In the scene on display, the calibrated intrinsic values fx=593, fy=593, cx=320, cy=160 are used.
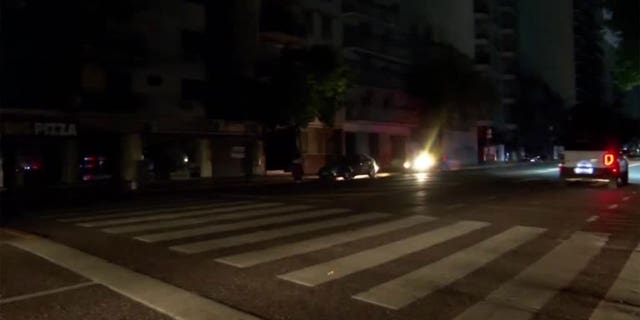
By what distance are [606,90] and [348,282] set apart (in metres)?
122

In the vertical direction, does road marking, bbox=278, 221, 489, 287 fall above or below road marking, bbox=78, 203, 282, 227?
below

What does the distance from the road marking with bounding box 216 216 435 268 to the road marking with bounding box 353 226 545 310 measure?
6.48 feet

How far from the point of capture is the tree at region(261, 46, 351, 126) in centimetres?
3397

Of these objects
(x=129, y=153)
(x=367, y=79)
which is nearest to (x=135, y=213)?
(x=129, y=153)

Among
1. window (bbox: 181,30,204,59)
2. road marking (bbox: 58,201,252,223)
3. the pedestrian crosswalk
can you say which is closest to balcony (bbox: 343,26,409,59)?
window (bbox: 181,30,204,59)

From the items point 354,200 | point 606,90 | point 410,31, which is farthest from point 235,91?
point 606,90

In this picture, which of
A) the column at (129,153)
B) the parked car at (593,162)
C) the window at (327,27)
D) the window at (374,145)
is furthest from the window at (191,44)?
the parked car at (593,162)

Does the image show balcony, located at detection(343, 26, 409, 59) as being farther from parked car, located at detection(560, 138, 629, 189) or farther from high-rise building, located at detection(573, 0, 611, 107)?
high-rise building, located at detection(573, 0, 611, 107)

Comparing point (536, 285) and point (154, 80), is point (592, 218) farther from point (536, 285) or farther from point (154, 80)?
point (154, 80)

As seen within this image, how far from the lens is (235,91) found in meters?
35.6

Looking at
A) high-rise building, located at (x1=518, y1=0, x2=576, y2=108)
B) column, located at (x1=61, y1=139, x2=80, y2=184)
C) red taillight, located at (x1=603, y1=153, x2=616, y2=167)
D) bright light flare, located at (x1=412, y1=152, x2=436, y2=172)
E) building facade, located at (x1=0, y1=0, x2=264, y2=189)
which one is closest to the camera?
red taillight, located at (x1=603, y1=153, x2=616, y2=167)

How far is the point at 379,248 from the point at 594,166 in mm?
17177

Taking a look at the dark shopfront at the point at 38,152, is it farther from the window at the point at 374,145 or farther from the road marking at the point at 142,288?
the window at the point at 374,145

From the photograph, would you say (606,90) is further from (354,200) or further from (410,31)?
(354,200)
